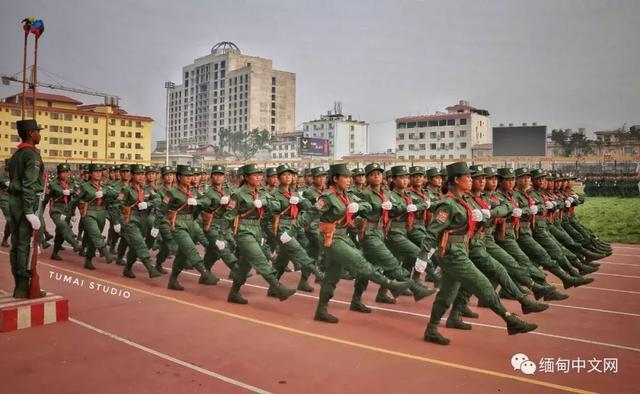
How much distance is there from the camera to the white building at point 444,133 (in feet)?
202

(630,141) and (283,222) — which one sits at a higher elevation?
(630,141)

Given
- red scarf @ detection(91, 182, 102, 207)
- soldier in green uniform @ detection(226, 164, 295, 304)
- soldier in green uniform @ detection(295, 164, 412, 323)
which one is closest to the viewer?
soldier in green uniform @ detection(295, 164, 412, 323)

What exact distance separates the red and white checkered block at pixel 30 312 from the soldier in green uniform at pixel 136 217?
2.60 metres

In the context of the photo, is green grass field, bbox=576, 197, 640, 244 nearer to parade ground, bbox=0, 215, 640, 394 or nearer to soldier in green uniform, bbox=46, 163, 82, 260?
parade ground, bbox=0, 215, 640, 394

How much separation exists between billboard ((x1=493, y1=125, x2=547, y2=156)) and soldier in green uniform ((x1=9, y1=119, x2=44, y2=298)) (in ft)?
127

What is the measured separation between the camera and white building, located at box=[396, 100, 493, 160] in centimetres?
6147

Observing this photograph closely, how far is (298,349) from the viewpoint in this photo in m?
5.34

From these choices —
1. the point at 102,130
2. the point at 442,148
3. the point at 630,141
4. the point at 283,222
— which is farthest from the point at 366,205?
the point at 442,148

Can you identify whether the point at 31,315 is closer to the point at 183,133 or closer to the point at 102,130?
the point at 102,130

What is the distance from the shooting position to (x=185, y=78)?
109500mm

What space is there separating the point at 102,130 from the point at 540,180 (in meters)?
21.3

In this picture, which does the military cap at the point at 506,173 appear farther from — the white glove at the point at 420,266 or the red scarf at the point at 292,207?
the red scarf at the point at 292,207

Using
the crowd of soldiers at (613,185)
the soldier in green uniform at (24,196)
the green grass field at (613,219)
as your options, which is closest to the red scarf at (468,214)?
the soldier in green uniform at (24,196)

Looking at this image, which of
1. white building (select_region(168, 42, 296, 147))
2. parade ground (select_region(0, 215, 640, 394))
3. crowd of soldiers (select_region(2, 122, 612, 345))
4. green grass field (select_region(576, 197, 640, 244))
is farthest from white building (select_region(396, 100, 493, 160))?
parade ground (select_region(0, 215, 640, 394))
